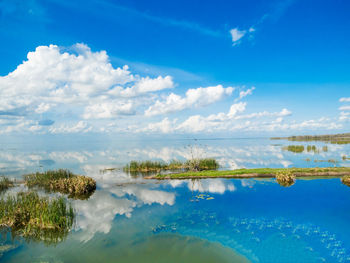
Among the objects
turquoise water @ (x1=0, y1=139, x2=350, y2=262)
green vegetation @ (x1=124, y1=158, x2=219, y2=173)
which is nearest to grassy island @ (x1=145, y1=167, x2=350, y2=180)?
turquoise water @ (x1=0, y1=139, x2=350, y2=262)

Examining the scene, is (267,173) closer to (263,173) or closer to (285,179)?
(263,173)

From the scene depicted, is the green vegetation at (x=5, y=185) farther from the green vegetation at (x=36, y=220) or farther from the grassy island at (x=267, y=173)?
the grassy island at (x=267, y=173)

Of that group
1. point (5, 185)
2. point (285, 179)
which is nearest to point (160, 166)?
point (285, 179)

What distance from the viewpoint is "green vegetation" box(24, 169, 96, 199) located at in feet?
76.8

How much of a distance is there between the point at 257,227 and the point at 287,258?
3.47 metres

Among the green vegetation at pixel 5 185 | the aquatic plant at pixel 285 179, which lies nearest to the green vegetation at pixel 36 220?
the green vegetation at pixel 5 185

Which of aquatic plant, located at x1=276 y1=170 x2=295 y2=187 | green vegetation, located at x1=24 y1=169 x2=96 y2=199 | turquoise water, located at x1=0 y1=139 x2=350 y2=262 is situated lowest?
turquoise water, located at x1=0 y1=139 x2=350 y2=262

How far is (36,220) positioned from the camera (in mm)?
14023

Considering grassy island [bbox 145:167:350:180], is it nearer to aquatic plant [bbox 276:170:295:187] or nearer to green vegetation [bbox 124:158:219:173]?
aquatic plant [bbox 276:170:295:187]

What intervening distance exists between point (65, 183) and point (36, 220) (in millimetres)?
10885

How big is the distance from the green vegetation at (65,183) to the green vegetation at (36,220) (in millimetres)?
7620

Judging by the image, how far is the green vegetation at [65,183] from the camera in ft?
76.8

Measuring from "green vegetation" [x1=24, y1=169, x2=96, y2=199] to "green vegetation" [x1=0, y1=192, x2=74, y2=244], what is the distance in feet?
25.0

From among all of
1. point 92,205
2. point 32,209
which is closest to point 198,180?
point 92,205
